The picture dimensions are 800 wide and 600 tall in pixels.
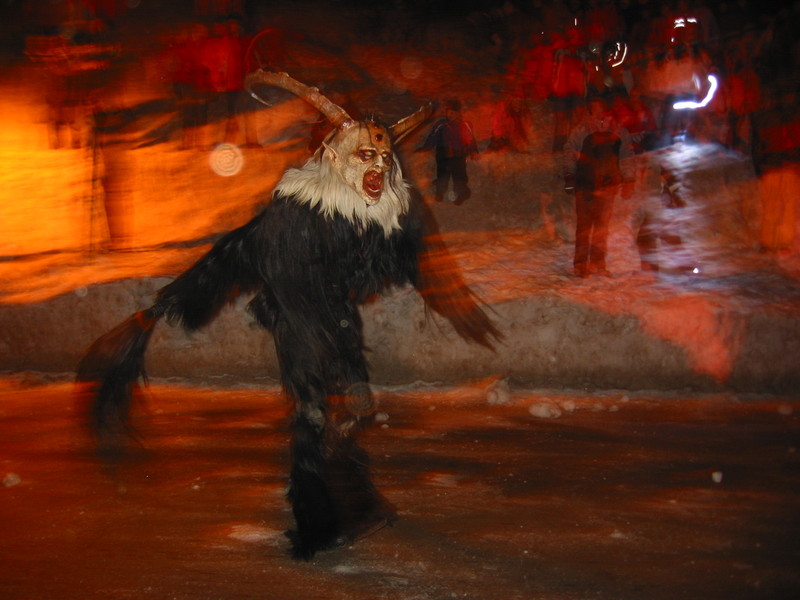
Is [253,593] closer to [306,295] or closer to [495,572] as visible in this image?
[495,572]

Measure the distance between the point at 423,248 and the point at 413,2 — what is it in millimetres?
12967

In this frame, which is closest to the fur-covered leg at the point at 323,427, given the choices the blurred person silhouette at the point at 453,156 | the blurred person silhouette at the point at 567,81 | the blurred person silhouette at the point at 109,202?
the blurred person silhouette at the point at 109,202

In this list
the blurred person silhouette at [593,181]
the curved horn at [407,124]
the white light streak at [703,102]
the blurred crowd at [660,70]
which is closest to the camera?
the curved horn at [407,124]

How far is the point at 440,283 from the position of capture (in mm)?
4070

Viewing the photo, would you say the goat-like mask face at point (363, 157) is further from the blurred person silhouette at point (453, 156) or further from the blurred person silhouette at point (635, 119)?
the blurred person silhouette at point (635, 119)

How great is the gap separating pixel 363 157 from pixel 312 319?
850mm

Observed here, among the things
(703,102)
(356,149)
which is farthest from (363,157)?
(703,102)

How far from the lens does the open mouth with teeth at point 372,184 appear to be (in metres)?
3.69

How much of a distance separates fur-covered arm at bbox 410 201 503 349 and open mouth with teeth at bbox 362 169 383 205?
321mm

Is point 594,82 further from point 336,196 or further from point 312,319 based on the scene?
point 312,319

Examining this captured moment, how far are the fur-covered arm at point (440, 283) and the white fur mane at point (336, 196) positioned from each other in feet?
0.69

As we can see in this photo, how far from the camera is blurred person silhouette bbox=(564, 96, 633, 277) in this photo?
7.20 m

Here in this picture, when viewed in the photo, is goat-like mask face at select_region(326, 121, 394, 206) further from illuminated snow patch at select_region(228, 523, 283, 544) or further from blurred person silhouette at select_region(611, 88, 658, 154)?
blurred person silhouette at select_region(611, 88, 658, 154)

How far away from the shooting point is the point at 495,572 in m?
3.39
